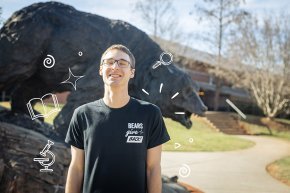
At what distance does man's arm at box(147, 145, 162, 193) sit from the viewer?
82.4 inches

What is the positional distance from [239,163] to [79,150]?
7.09 m

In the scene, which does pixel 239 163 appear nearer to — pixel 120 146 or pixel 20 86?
pixel 20 86

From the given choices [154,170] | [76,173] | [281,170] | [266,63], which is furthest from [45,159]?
[266,63]

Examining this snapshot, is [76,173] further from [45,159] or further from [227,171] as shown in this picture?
[227,171]

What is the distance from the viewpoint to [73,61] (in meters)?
5.27

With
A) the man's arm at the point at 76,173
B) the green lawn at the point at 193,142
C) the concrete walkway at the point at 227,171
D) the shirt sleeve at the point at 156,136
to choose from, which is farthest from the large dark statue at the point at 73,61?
the green lawn at the point at 193,142

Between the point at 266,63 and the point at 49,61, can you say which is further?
the point at 266,63

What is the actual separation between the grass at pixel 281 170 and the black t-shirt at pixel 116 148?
5776 millimetres

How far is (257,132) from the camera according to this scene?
18.0m

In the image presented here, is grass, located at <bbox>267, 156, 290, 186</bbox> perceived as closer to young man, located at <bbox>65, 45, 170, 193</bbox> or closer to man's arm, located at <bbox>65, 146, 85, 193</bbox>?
young man, located at <bbox>65, 45, 170, 193</bbox>

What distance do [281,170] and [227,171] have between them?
137 centimetres

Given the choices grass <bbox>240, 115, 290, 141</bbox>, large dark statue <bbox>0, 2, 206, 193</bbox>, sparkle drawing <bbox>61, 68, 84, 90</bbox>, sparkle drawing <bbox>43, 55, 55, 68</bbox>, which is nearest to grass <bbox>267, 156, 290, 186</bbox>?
large dark statue <bbox>0, 2, 206, 193</bbox>

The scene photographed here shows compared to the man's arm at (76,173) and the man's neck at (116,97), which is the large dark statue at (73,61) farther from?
the man's neck at (116,97)

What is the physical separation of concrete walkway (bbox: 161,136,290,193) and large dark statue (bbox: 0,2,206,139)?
5.83ft
